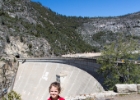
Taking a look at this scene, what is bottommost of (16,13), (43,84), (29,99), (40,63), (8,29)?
(29,99)

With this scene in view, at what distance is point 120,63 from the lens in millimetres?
18516

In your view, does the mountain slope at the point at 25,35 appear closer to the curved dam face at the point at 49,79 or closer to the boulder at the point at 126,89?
the curved dam face at the point at 49,79

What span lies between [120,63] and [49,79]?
23.4m

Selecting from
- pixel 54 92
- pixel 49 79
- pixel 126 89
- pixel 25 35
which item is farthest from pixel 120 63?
pixel 25 35

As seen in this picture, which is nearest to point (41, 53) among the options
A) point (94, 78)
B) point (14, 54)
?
point (14, 54)

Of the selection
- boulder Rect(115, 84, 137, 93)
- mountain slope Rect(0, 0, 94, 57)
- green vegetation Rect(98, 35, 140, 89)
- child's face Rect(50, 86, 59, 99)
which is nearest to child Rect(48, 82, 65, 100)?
child's face Rect(50, 86, 59, 99)

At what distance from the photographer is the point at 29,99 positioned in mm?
40688

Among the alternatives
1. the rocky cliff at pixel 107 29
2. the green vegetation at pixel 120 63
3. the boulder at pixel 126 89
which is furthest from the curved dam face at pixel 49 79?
the rocky cliff at pixel 107 29

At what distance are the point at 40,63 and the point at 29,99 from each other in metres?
12.2

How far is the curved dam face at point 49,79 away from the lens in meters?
25.5

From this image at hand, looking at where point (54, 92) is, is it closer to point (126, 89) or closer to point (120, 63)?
point (126, 89)

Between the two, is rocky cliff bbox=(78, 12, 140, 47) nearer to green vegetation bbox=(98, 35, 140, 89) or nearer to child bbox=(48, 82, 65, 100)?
green vegetation bbox=(98, 35, 140, 89)

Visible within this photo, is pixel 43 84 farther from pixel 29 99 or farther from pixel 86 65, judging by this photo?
pixel 86 65

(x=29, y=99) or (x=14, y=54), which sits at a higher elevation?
(x=14, y=54)
